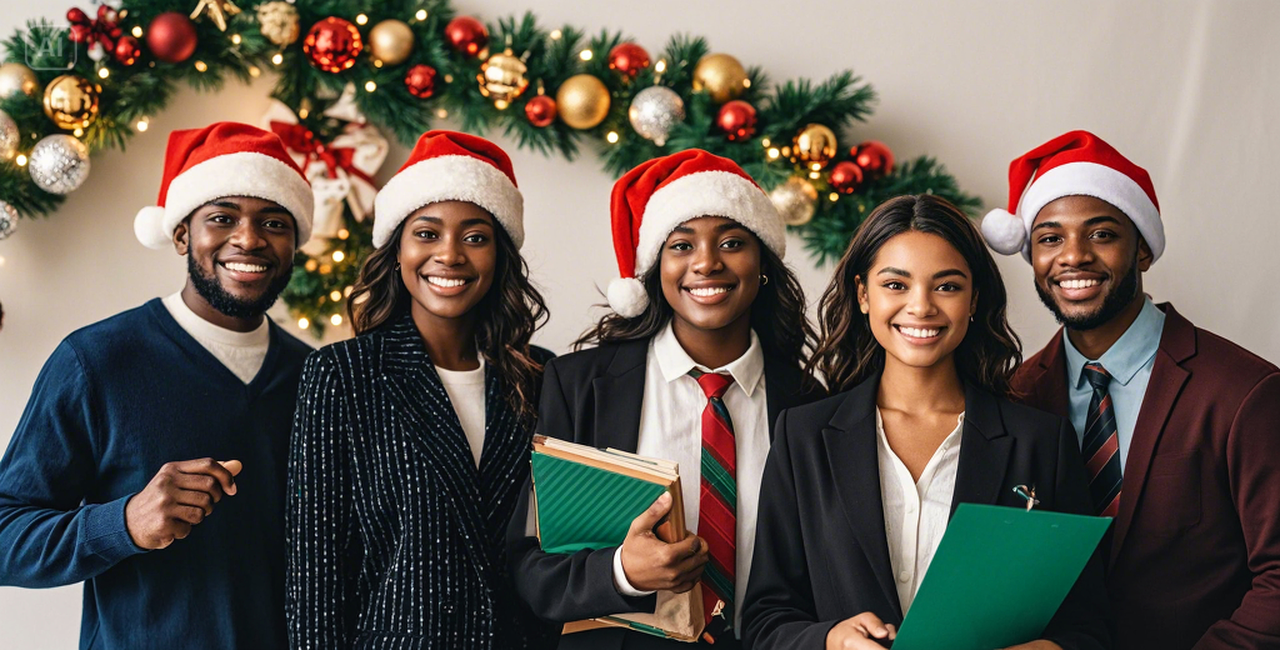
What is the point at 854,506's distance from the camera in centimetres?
167

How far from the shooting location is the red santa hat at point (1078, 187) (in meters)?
1.99

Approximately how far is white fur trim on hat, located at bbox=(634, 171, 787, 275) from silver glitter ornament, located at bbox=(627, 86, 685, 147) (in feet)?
1.91

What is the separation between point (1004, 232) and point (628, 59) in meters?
1.13

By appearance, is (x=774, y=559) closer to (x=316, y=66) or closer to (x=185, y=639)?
(x=185, y=639)

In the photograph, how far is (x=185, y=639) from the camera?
195cm

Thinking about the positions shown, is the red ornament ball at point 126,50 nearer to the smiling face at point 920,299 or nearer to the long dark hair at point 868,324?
the long dark hair at point 868,324

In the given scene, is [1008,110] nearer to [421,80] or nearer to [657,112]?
[657,112]

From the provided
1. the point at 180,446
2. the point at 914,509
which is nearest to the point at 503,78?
the point at 180,446

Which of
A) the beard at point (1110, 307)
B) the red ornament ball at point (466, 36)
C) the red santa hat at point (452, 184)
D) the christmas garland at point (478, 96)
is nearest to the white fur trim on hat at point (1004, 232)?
the beard at point (1110, 307)

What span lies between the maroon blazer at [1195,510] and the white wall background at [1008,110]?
104 cm

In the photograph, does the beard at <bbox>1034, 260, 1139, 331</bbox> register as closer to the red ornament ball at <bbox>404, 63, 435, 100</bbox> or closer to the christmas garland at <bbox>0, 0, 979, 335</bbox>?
the christmas garland at <bbox>0, 0, 979, 335</bbox>

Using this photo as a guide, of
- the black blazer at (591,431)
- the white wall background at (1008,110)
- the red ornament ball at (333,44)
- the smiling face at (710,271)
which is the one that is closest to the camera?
the black blazer at (591,431)

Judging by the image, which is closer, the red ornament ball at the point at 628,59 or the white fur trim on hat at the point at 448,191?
the white fur trim on hat at the point at 448,191

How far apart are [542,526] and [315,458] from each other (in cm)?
48
